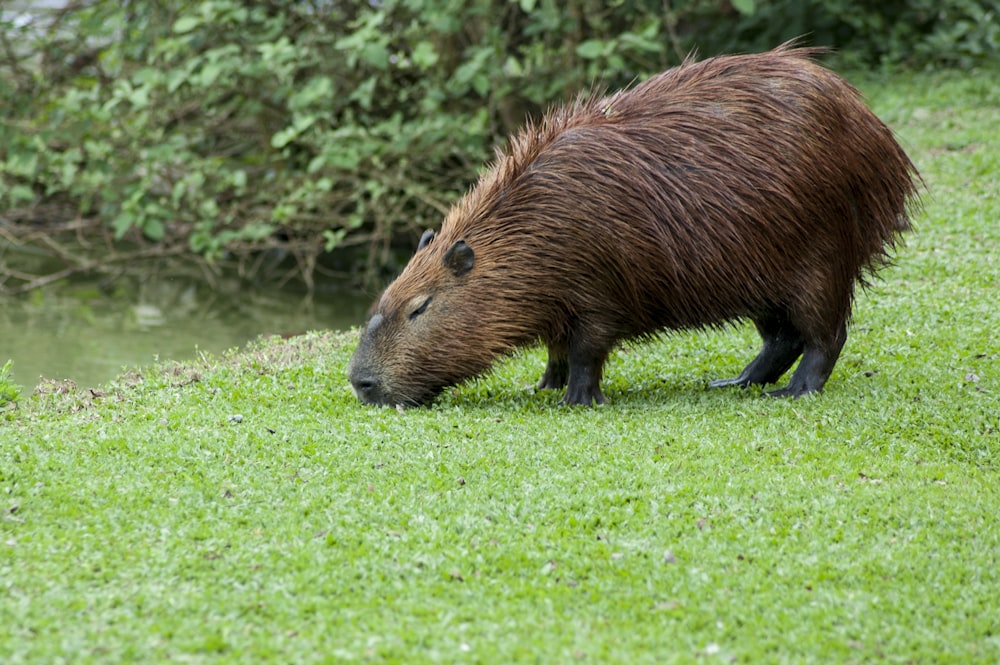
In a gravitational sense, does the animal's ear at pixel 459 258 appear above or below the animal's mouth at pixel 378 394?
above

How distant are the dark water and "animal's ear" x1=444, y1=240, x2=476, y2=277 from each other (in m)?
3.13

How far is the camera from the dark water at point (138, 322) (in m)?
9.03

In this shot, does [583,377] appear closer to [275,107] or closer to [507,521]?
[507,521]

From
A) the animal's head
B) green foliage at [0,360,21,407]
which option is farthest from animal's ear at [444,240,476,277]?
green foliage at [0,360,21,407]

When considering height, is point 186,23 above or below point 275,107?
above

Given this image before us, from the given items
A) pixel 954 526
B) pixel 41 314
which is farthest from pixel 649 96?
pixel 41 314

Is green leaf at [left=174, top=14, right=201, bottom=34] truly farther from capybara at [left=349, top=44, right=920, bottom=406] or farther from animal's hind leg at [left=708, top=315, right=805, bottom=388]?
animal's hind leg at [left=708, top=315, right=805, bottom=388]

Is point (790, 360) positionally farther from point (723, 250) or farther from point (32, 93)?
point (32, 93)

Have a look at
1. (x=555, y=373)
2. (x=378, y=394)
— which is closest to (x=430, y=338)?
(x=378, y=394)

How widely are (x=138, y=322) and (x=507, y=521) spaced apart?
726 centimetres

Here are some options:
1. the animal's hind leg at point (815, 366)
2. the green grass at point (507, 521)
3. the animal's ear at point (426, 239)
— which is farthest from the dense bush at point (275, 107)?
the animal's hind leg at point (815, 366)

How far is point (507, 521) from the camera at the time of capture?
174 inches

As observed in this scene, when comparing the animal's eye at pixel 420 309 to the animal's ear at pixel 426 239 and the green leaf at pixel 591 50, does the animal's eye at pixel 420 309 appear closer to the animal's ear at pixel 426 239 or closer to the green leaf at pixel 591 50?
the animal's ear at pixel 426 239

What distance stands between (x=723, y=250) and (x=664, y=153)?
0.58m
